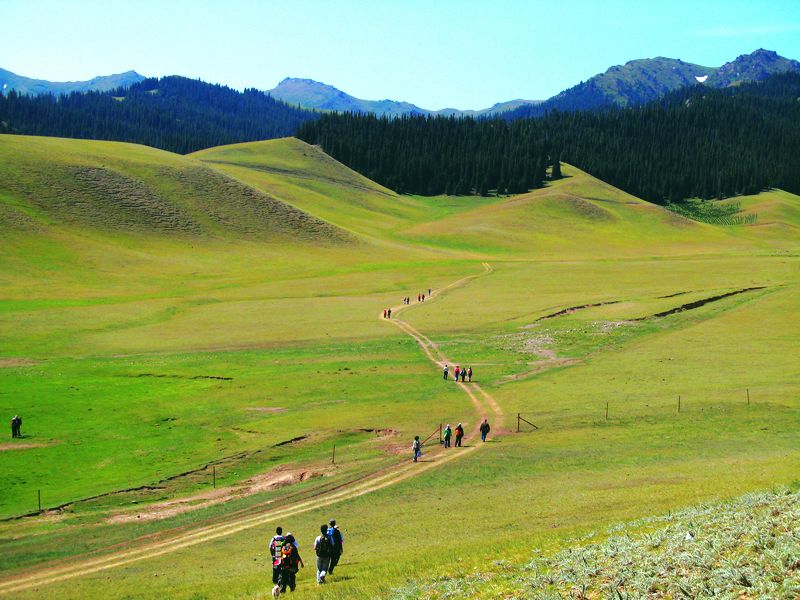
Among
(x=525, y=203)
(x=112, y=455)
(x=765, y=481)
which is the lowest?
(x=112, y=455)

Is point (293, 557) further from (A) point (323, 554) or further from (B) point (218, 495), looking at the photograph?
(B) point (218, 495)

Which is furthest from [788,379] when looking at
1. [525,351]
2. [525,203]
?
[525,203]

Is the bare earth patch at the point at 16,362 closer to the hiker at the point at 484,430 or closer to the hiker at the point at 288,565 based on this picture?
the hiker at the point at 484,430

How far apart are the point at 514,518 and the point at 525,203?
163 m

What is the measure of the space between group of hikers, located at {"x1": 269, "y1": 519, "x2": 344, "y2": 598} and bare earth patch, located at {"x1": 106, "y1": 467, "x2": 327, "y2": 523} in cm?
1027

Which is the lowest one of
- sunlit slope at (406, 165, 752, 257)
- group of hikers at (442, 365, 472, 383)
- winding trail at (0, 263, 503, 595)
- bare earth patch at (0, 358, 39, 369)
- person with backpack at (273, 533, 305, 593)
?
bare earth patch at (0, 358, 39, 369)

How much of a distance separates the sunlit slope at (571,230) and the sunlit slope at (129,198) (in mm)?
31703

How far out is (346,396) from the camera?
46.4 m

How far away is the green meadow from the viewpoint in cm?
2442

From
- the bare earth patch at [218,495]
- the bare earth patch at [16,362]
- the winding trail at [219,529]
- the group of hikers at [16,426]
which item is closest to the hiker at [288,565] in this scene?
the winding trail at [219,529]

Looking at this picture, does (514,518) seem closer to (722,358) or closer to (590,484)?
(590,484)

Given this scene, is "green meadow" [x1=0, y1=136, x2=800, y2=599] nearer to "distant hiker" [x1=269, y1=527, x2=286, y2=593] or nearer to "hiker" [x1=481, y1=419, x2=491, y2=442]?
"distant hiker" [x1=269, y1=527, x2=286, y2=593]

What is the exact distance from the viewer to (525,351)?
58.9m

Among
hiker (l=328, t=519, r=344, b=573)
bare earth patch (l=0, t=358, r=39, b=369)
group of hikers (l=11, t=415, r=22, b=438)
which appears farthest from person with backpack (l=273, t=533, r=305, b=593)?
bare earth patch (l=0, t=358, r=39, b=369)
